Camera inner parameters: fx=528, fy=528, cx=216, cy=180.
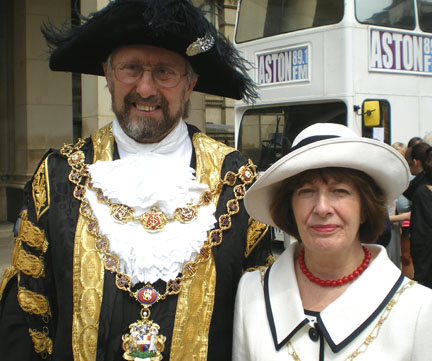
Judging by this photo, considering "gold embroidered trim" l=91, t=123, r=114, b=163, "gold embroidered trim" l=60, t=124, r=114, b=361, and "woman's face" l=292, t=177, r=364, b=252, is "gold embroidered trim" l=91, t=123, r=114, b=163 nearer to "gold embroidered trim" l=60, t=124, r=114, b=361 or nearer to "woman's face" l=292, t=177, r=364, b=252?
"gold embroidered trim" l=60, t=124, r=114, b=361

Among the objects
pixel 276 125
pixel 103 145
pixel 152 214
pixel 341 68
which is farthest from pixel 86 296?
pixel 276 125

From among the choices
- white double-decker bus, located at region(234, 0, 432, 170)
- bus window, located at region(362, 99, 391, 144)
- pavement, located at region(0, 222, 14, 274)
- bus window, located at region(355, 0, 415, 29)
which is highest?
bus window, located at region(355, 0, 415, 29)

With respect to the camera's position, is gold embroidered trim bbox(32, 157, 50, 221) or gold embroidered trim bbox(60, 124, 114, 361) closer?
gold embroidered trim bbox(60, 124, 114, 361)

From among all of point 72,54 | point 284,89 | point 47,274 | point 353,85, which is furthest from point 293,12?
point 47,274

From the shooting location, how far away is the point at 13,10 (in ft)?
31.0

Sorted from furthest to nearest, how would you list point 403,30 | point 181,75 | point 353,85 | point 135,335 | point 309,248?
point 403,30 → point 353,85 → point 181,75 → point 135,335 → point 309,248

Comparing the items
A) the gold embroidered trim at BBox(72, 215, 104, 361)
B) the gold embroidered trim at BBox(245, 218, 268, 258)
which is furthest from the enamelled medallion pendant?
the gold embroidered trim at BBox(245, 218, 268, 258)

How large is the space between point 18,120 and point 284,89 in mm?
5016

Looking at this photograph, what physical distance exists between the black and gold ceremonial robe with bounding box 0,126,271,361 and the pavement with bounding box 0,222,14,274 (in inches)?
192

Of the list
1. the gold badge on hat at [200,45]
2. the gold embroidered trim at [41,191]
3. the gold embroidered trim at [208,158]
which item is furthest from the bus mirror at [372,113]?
the gold embroidered trim at [41,191]

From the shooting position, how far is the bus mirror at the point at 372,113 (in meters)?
5.73

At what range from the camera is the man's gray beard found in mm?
1982

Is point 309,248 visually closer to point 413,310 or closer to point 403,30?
point 413,310

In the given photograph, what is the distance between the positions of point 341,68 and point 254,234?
446 centimetres
